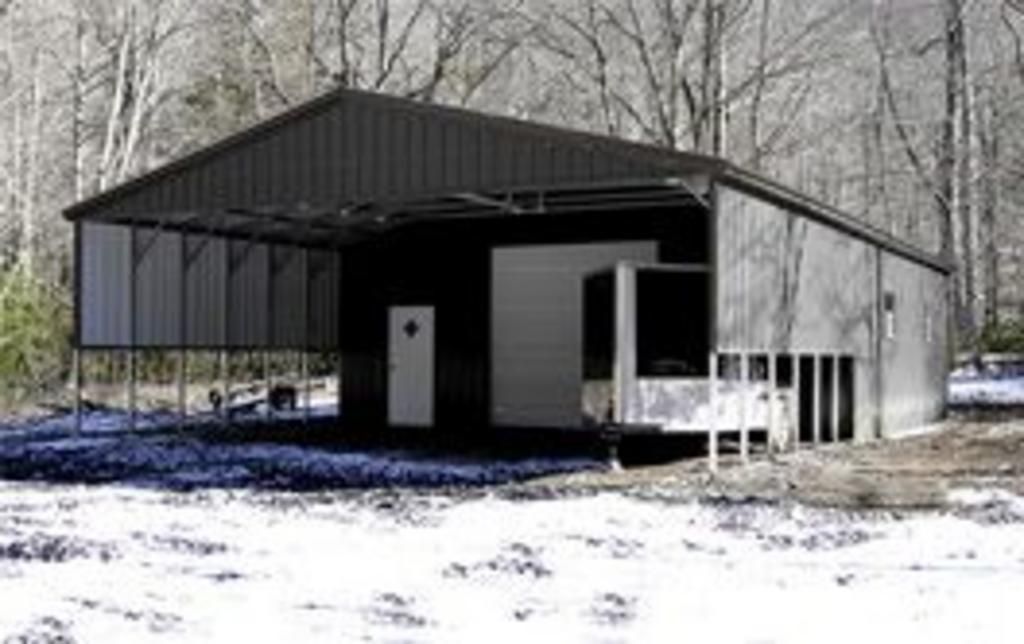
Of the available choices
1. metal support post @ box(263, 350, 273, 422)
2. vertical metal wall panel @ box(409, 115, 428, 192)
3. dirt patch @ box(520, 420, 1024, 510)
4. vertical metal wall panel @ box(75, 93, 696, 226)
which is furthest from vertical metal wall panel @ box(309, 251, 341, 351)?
dirt patch @ box(520, 420, 1024, 510)

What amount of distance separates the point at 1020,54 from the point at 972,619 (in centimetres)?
3526

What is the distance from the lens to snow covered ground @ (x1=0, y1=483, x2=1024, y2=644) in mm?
7473

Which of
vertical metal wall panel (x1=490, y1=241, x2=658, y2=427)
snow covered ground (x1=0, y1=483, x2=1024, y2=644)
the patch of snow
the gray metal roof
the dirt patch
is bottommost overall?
snow covered ground (x1=0, y1=483, x2=1024, y2=644)

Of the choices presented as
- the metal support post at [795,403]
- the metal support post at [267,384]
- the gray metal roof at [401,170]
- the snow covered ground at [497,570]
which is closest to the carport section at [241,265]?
the gray metal roof at [401,170]

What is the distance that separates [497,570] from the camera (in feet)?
30.6

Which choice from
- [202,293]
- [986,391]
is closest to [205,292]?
[202,293]

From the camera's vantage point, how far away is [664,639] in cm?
724

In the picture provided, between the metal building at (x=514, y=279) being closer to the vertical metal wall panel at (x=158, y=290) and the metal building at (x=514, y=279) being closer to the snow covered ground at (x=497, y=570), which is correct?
the vertical metal wall panel at (x=158, y=290)

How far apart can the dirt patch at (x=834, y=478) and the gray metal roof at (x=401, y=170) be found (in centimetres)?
298

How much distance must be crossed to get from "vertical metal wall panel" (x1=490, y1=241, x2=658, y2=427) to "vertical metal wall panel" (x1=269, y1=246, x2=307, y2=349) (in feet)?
12.0

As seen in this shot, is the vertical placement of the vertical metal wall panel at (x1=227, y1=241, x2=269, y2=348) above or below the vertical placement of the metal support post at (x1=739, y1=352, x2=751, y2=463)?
above

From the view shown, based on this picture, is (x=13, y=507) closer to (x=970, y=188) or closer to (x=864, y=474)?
(x=864, y=474)

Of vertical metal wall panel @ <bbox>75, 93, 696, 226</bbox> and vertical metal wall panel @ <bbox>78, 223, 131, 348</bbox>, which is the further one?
vertical metal wall panel @ <bbox>78, 223, 131, 348</bbox>

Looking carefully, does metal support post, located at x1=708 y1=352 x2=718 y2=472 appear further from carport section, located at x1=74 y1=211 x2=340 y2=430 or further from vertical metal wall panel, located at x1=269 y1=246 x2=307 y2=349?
vertical metal wall panel, located at x1=269 y1=246 x2=307 y2=349
